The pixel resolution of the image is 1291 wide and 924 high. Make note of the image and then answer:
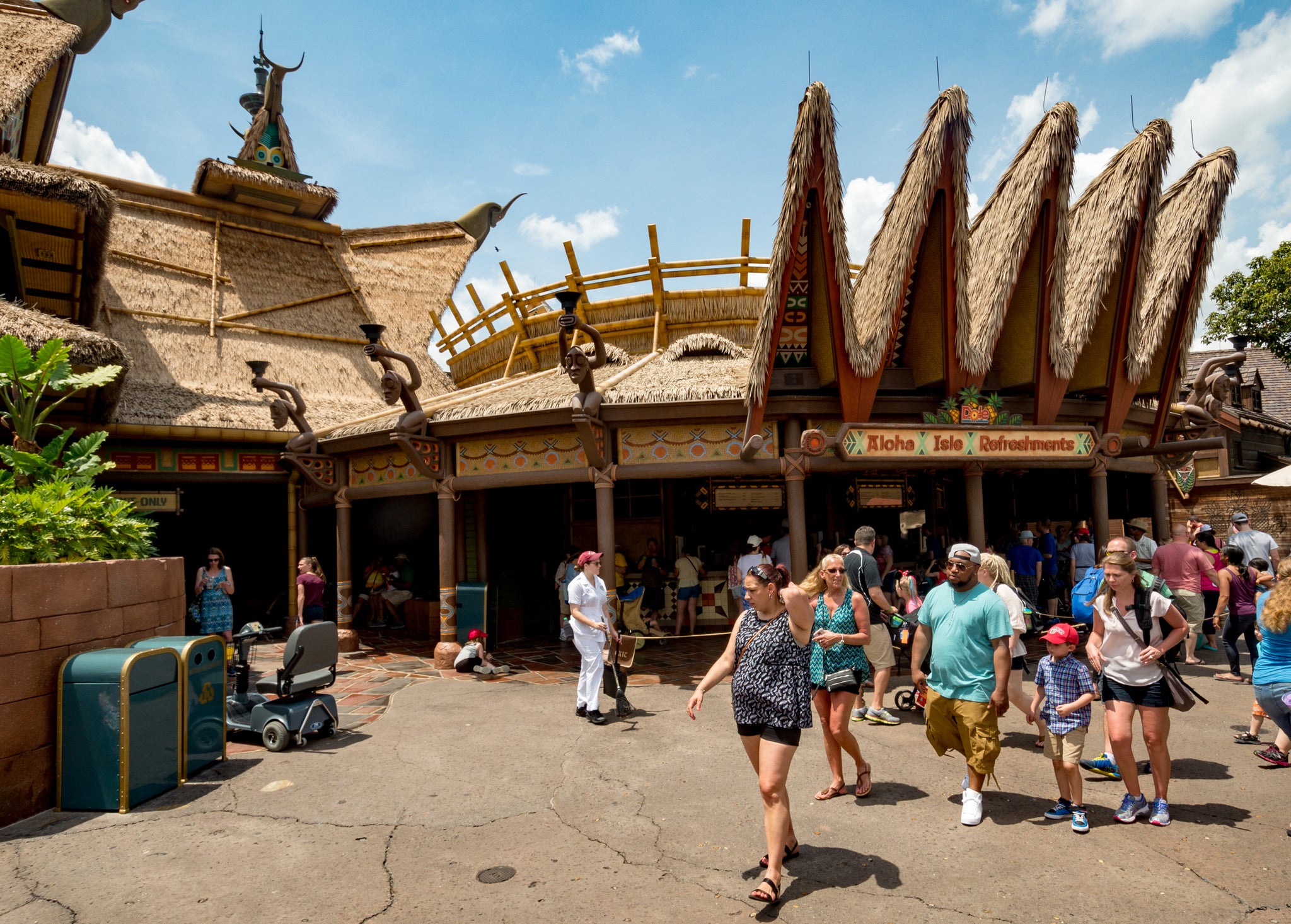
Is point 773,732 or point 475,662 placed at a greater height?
point 773,732

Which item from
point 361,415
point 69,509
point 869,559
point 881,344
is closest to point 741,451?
point 881,344

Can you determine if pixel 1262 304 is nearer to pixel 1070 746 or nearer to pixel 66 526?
pixel 1070 746

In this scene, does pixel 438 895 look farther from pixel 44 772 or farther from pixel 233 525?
pixel 233 525

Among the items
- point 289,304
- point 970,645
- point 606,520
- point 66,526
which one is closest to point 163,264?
point 289,304

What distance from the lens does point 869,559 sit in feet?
22.3

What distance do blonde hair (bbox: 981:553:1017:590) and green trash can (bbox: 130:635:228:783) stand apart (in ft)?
20.0

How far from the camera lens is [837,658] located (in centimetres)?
514

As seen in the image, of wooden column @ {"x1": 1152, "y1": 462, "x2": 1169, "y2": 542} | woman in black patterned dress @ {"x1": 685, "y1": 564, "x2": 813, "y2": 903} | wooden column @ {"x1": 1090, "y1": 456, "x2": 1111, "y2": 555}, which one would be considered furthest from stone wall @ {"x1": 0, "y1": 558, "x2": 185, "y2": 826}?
wooden column @ {"x1": 1152, "y1": 462, "x2": 1169, "y2": 542}

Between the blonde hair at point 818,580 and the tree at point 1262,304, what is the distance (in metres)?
27.8

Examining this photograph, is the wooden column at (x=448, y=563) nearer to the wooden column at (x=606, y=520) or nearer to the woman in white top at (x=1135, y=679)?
the wooden column at (x=606, y=520)

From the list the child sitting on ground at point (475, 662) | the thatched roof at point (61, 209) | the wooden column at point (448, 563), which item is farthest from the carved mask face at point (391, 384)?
the thatched roof at point (61, 209)

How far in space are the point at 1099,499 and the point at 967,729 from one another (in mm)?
8190

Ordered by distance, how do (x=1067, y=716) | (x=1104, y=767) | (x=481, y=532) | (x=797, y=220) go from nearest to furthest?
1. (x=1067, y=716)
2. (x=1104, y=767)
3. (x=797, y=220)
4. (x=481, y=532)

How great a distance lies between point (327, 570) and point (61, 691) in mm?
11838
